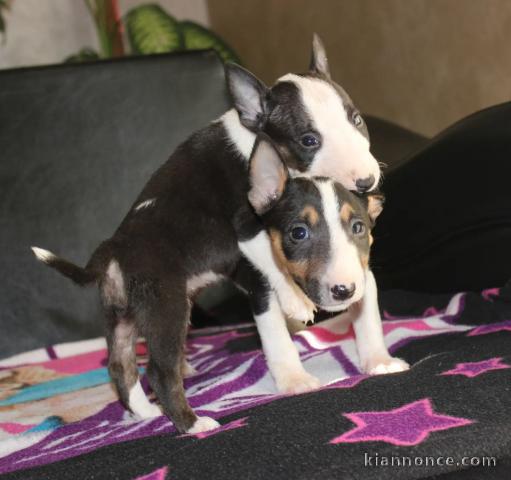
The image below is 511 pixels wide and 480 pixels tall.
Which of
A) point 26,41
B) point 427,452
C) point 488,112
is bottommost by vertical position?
point 427,452

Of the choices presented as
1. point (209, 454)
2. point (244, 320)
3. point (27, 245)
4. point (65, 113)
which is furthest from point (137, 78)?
point (209, 454)

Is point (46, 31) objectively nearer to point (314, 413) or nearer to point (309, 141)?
point (309, 141)

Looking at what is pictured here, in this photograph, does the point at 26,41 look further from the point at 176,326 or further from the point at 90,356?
the point at 176,326

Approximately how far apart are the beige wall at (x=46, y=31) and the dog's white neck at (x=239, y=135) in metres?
3.14

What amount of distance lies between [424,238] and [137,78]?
3.83 ft

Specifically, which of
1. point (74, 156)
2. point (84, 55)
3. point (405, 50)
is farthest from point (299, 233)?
point (84, 55)

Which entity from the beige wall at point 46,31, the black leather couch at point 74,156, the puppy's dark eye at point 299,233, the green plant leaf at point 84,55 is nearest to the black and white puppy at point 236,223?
the puppy's dark eye at point 299,233

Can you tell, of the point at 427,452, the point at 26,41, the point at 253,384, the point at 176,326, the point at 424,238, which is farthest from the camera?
the point at 26,41

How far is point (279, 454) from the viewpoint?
131 centimetres

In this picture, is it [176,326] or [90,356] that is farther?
[90,356]

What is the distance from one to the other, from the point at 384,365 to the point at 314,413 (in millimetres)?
402

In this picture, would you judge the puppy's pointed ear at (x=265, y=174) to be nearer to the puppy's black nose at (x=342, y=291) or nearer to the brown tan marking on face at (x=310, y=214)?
the brown tan marking on face at (x=310, y=214)

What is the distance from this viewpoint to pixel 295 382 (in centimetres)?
181

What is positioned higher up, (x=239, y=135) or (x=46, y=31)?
(x=46, y=31)
